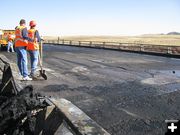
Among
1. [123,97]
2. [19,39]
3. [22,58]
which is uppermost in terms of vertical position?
Answer: [19,39]

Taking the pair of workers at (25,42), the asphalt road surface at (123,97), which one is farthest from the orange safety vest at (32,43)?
the asphalt road surface at (123,97)

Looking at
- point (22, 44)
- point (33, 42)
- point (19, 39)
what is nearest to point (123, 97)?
point (33, 42)

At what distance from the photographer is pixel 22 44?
9.55m

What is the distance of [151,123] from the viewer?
542cm

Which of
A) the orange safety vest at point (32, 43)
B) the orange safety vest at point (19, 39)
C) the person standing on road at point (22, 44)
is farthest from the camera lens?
the orange safety vest at point (32, 43)

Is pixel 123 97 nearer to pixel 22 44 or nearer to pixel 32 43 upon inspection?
pixel 32 43

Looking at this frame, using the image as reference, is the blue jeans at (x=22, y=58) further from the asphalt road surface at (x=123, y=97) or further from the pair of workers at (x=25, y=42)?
the asphalt road surface at (x=123, y=97)

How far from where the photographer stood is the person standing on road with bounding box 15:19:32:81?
9273mm

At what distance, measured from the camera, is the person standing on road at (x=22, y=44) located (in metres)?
9.27

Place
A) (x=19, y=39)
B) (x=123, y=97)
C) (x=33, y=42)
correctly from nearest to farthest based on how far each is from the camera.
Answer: (x=123, y=97), (x=19, y=39), (x=33, y=42)

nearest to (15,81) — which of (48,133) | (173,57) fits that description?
(48,133)

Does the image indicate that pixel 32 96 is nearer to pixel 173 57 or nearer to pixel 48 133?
pixel 48 133

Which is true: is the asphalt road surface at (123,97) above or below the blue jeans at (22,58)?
below

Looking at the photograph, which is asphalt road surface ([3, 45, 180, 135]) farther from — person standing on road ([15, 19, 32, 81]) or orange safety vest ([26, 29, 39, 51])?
orange safety vest ([26, 29, 39, 51])
